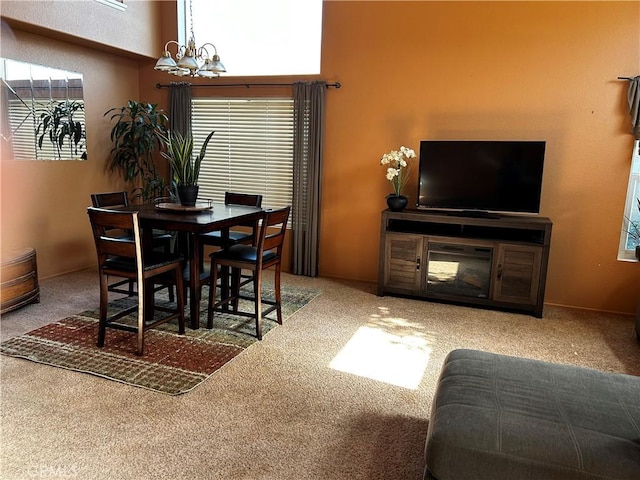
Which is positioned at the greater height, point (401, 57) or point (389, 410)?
point (401, 57)

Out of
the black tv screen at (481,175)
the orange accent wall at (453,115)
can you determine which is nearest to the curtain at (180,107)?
the orange accent wall at (453,115)

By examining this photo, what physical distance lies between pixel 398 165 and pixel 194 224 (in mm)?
2289

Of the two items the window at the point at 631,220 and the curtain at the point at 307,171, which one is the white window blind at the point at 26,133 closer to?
the curtain at the point at 307,171

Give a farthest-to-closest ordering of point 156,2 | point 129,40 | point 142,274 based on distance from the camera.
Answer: point 156,2, point 129,40, point 142,274

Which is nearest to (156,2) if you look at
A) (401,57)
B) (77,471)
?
(401,57)

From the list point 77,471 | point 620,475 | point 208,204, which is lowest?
point 77,471

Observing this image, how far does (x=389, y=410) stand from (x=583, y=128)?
125 inches

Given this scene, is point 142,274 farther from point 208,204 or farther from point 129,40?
point 129,40

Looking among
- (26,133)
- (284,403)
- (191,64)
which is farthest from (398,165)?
(26,133)

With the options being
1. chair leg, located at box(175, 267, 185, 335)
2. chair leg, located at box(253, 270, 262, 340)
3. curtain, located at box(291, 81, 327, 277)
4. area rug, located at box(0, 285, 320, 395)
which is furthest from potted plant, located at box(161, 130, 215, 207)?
curtain, located at box(291, 81, 327, 277)

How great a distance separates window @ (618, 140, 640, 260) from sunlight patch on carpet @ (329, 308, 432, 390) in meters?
2.12

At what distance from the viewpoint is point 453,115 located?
454 centimetres

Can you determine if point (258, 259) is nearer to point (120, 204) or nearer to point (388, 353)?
point (388, 353)

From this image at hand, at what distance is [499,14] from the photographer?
14.0ft
